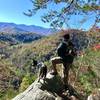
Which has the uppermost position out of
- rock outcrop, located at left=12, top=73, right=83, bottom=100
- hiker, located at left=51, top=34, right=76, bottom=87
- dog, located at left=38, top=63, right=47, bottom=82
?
hiker, located at left=51, top=34, right=76, bottom=87

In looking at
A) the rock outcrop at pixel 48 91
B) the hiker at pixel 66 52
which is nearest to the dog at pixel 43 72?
the rock outcrop at pixel 48 91

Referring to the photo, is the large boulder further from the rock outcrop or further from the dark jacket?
the dark jacket

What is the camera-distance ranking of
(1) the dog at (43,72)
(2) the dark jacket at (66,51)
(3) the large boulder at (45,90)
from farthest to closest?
(1) the dog at (43,72), (3) the large boulder at (45,90), (2) the dark jacket at (66,51)

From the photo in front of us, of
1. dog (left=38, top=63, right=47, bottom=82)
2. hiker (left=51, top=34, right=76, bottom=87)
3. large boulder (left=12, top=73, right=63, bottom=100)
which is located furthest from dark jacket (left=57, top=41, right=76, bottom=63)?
large boulder (left=12, top=73, right=63, bottom=100)

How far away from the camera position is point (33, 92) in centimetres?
1664

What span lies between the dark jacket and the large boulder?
1.37m

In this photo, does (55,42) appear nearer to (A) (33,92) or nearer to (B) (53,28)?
(B) (53,28)

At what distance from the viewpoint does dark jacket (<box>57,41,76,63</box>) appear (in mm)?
16125

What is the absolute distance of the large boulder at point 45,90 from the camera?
1641cm

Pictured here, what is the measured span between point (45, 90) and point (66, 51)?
7.04 ft

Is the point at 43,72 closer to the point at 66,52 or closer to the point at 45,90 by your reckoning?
the point at 45,90

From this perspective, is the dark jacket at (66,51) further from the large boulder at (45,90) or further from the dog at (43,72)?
the large boulder at (45,90)

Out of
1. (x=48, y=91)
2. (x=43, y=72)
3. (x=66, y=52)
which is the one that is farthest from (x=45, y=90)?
(x=66, y=52)

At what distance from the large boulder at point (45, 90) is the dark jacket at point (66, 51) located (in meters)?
1.37
